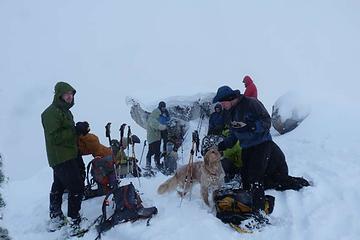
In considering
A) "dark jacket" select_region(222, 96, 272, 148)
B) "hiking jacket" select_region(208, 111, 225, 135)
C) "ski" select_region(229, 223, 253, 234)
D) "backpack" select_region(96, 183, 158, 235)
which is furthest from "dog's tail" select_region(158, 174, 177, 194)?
"hiking jacket" select_region(208, 111, 225, 135)

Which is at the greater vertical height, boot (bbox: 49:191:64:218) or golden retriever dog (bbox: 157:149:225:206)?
golden retriever dog (bbox: 157:149:225:206)

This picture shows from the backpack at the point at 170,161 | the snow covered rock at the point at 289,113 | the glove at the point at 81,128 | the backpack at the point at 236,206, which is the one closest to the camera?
the backpack at the point at 236,206

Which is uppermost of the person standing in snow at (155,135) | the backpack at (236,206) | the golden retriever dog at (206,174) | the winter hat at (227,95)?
the winter hat at (227,95)

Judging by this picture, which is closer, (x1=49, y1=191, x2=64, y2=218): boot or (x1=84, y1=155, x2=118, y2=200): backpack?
(x1=49, y1=191, x2=64, y2=218): boot

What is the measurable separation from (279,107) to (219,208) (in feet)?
24.5

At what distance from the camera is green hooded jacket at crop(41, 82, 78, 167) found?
5.41 m

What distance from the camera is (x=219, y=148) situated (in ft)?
21.7

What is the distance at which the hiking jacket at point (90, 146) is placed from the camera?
20.0 feet

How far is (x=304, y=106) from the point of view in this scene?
11.8 m

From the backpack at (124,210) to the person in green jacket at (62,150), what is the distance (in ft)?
1.59

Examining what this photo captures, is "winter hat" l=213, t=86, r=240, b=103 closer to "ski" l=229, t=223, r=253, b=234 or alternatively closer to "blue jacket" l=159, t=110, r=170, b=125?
"ski" l=229, t=223, r=253, b=234

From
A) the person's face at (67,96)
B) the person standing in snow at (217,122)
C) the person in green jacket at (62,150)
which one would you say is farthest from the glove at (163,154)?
the person's face at (67,96)

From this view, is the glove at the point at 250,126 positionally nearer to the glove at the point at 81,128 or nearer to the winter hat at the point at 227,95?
the winter hat at the point at 227,95

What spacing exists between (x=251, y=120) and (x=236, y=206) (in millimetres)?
1196
